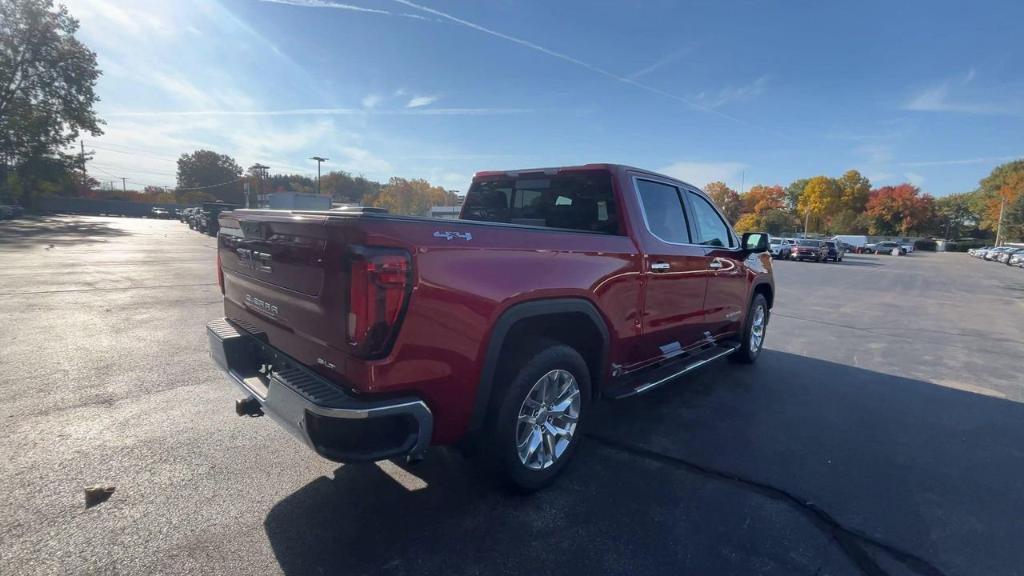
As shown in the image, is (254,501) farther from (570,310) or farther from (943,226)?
(943,226)

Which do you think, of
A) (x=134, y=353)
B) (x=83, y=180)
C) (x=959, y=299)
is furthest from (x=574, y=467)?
(x=83, y=180)

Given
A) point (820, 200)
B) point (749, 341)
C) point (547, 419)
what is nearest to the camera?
point (547, 419)

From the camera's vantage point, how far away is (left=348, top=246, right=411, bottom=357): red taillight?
2016 millimetres

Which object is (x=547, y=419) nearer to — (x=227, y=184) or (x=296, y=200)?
(x=296, y=200)

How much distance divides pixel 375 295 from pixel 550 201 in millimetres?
2237

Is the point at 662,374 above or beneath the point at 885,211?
beneath

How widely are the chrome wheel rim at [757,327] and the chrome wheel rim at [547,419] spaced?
3.63 meters

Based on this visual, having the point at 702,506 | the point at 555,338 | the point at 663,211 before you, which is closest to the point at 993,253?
the point at 663,211

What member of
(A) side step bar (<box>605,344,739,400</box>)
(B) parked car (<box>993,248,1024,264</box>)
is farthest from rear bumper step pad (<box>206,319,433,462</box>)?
(B) parked car (<box>993,248,1024,264</box>)

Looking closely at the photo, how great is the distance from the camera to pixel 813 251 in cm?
3095

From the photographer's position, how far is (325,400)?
2.08m

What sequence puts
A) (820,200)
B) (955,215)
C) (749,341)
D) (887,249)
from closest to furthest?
(749,341)
(887,249)
(820,200)
(955,215)

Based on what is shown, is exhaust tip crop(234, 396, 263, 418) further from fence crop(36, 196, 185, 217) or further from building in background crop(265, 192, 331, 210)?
fence crop(36, 196, 185, 217)

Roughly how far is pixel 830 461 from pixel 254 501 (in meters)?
3.80
